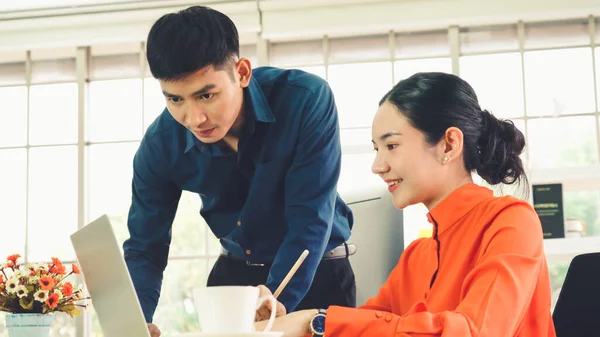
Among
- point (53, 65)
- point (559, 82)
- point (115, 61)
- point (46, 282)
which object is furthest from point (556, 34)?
point (46, 282)

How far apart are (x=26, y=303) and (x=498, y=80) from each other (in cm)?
408

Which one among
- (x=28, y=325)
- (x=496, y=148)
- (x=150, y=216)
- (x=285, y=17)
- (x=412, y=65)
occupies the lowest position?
(x=28, y=325)

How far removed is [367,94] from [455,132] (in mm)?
4109

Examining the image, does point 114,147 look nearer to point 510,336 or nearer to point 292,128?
point 292,128

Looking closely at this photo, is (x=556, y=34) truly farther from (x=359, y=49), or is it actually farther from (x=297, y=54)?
(x=297, y=54)

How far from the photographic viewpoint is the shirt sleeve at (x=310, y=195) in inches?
67.5

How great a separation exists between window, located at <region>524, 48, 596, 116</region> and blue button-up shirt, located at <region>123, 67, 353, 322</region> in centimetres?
364

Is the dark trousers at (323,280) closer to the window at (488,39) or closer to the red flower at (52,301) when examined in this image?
the red flower at (52,301)

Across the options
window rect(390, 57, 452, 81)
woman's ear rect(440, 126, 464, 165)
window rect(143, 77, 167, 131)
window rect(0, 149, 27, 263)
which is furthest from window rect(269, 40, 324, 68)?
woman's ear rect(440, 126, 464, 165)

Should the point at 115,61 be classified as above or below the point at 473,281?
above

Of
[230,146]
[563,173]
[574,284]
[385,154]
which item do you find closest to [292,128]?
[230,146]

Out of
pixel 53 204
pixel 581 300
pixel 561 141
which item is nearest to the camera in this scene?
pixel 581 300

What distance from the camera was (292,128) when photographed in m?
1.94

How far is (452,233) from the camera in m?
1.47
